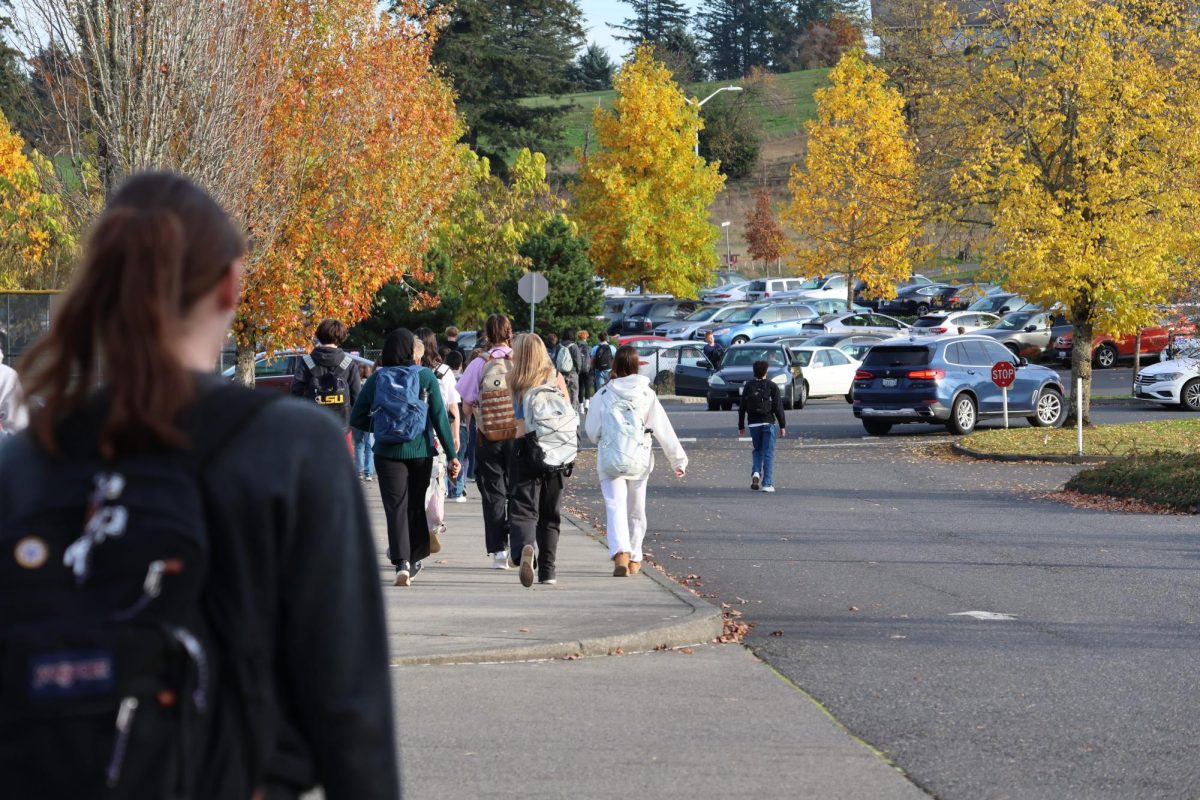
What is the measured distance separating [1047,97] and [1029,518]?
11.2 m

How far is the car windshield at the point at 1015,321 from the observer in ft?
169

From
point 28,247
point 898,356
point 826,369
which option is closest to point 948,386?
point 898,356

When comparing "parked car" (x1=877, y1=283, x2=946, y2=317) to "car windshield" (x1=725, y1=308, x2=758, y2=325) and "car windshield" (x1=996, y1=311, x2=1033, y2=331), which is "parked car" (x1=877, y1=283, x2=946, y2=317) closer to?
"car windshield" (x1=725, y1=308, x2=758, y2=325)

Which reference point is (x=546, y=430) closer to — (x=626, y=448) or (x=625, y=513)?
(x=626, y=448)

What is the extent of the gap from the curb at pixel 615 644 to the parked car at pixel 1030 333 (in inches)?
1643

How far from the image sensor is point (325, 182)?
2339 centimetres

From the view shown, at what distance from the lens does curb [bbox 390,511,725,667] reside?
29.5 ft

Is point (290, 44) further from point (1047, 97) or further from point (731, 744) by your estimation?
point (731, 744)

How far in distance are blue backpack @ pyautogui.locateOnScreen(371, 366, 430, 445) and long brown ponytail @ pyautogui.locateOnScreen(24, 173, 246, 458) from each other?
8.93 m

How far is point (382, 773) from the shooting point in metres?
2.46

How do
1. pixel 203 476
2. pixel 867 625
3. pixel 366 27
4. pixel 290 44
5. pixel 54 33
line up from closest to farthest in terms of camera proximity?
pixel 203 476
pixel 867 625
pixel 54 33
pixel 290 44
pixel 366 27

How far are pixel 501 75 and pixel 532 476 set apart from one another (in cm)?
5799

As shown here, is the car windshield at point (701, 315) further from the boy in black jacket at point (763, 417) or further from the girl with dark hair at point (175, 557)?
the girl with dark hair at point (175, 557)

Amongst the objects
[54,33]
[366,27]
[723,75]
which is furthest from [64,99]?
[723,75]
